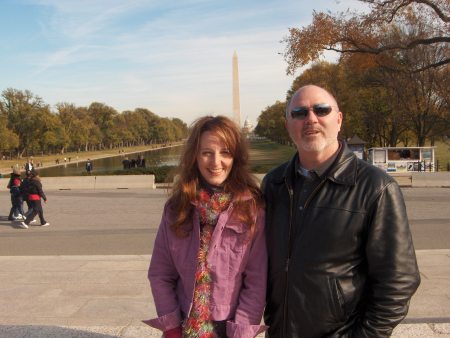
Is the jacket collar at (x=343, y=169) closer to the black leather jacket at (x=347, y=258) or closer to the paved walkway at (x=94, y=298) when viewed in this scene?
the black leather jacket at (x=347, y=258)

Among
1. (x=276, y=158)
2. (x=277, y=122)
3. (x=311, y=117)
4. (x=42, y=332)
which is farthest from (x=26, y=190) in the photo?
(x=277, y=122)

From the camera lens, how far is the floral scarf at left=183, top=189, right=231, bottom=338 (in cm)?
235

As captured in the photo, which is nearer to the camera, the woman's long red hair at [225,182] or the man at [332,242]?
the man at [332,242]

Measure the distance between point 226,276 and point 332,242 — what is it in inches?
23.7

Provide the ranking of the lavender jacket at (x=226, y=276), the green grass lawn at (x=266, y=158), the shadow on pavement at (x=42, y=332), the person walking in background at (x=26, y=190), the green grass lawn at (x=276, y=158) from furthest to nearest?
the green grass lawn at (x=276, y=158) → the person walking in background at (x=26, y=190) → the shadow on pavement at (x=42, y=332) → the green grass lawn at (x=266, y=158) → the lavender jacket at (x=226, y=276)

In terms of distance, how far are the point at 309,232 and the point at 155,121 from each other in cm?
14719

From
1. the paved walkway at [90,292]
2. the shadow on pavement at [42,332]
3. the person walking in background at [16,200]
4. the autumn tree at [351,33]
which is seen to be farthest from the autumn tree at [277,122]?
the shadow on pavement at [42,332]

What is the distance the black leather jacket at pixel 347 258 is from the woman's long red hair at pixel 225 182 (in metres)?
0.24

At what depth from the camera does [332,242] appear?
2096 mm

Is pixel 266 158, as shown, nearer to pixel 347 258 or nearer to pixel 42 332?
pixel 42 332

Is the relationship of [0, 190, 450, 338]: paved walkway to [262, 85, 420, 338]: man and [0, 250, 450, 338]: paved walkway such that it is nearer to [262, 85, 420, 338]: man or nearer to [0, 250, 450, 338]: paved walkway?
[0, 250, 450, 338]: paved walkway

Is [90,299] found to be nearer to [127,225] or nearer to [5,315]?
[5,315]

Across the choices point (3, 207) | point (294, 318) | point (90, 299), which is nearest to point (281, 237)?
point (294, 318)

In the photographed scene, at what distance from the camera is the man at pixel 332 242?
2047 millimetres
